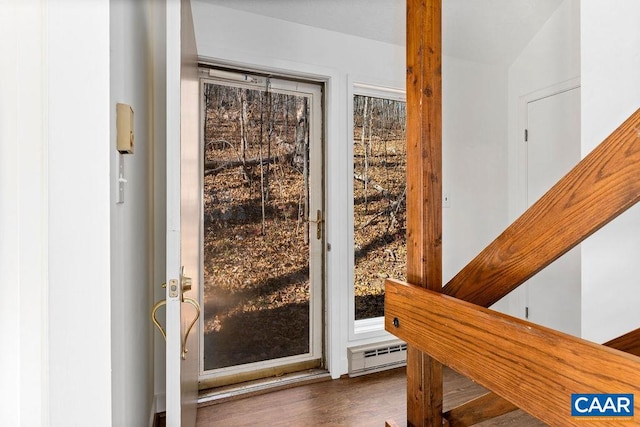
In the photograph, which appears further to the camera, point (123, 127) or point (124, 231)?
point (124, 231)

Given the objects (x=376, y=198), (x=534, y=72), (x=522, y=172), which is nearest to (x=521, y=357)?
(x=376, y=198)

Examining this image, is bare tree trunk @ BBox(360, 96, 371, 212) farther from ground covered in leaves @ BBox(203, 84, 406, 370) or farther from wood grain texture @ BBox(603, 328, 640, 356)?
wood grain texture @ BBox(603, 328, 640, 356)

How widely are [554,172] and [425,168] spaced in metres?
2.32

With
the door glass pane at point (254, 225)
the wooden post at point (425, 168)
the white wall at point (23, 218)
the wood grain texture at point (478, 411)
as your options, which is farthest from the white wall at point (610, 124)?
the white wall at point (23, 218)

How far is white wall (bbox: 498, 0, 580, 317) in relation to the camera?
2545 millimetres

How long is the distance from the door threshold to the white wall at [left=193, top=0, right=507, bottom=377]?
14 centimetres

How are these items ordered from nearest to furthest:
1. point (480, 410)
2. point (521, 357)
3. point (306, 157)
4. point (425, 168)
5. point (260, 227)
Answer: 1. point (521, 357)
2. point (425, 168)
3. point (480, 410)
4. point (260, 227)
5. point (306, 157)

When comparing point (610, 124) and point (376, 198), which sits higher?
point (610, 124)

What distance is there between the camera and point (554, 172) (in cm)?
272

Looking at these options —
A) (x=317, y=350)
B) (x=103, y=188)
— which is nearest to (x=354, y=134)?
Answer: (x=317, y=350)

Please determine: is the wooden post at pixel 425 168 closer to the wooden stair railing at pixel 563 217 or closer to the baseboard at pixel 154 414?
the wooden stair railing at pixel 563 217

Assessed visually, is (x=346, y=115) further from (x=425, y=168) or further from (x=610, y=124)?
(x=425, y=168)

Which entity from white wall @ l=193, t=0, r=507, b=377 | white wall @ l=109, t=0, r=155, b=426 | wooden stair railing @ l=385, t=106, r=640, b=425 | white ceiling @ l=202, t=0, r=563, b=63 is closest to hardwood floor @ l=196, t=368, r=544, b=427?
white wall @ l=193, t=0, r=507, b=377

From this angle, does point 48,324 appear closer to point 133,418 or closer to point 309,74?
point 133,418
